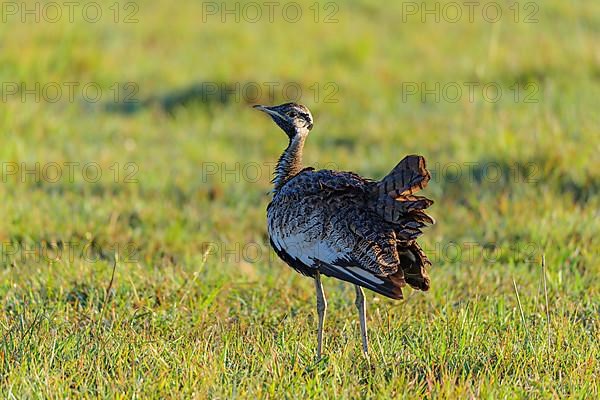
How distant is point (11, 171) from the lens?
24.2 ft

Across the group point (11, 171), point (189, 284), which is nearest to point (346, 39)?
point (11, 171)

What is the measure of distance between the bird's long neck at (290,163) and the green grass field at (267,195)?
71cm

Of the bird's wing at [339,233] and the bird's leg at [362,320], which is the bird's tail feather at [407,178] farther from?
the bird's leg at [362,320]

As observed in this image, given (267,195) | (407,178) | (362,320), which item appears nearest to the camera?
(407,178)

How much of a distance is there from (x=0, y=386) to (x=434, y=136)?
19.1ft

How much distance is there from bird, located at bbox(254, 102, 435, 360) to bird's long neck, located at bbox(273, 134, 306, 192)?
8.3 inches

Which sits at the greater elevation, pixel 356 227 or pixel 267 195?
pixel 356 227

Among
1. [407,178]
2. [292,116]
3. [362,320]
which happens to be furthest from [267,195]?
[407,178]

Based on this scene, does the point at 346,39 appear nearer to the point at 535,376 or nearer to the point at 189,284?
the point at 189,284

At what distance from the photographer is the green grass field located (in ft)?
12.9

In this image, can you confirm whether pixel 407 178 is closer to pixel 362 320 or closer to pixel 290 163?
pixel 362 320

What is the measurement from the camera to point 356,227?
4.05m

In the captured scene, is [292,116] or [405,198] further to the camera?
[292,116]

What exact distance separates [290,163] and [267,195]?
193 centimetres
